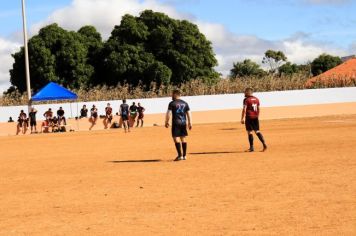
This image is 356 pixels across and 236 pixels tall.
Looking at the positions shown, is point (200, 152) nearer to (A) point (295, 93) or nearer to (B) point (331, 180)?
(B) point (331, 180)

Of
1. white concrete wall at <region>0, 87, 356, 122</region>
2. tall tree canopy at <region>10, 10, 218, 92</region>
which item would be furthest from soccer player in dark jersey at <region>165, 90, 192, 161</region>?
tall tree canopy at <region>10, 10, 218, 92</region>

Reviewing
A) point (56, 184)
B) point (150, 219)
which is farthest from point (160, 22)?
point (150, 219)

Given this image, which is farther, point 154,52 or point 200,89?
point 154,52

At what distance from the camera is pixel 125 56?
66562 mm

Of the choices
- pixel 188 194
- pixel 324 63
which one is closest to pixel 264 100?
pixel 188 194

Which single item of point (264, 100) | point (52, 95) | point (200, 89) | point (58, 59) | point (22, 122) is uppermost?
point (58, 59)

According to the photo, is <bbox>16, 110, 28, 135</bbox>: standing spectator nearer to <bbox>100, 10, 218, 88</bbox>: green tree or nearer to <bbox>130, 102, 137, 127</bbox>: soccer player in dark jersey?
<bbox>130, 102, 137, 127</bbox>: soccer player in dark jersey

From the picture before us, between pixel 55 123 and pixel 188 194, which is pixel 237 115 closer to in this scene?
pixel 55 123

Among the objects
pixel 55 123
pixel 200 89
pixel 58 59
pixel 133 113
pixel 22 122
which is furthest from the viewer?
pixel 58 59

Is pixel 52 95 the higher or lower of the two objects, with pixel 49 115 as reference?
higher

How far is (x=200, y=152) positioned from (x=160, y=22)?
5092cm

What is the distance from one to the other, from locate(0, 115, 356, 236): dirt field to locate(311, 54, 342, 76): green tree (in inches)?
3097

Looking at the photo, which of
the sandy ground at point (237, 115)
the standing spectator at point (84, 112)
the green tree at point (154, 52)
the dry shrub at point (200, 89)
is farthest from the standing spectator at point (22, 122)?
the green tree at point (154, 52)

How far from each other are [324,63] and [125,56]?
132ft
